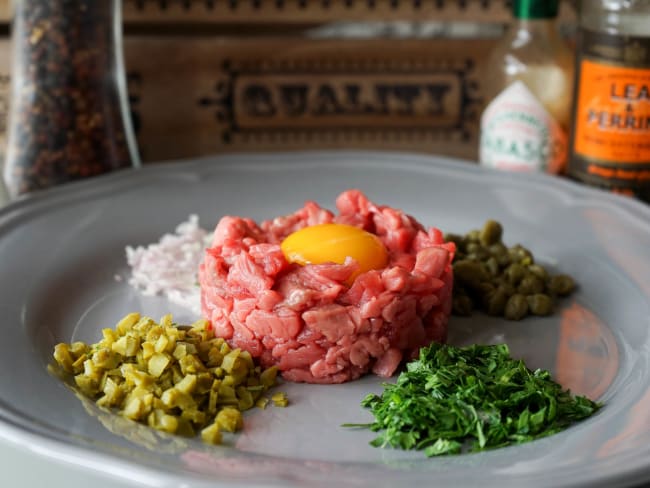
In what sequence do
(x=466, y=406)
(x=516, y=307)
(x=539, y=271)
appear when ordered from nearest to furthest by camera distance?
1. (x=466, y=406)
2. (x=516, y=307)
3. (x=539, y=271)

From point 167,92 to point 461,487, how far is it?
9.32 feet

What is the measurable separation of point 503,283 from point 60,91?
1924 millimetres

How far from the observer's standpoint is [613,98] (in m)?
3.60

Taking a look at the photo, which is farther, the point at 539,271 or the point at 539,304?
the point at 539,271

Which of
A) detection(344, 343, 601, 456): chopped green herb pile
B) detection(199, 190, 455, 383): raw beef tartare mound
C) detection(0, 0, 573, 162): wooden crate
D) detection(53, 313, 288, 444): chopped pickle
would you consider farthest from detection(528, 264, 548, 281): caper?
detection(0, 0, 573, 162): wooden crate

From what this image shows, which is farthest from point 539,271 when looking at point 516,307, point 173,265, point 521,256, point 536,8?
point 173,265

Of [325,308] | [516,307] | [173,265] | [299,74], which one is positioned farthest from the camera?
[299,74]

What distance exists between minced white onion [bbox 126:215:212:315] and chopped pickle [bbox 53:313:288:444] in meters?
0.48

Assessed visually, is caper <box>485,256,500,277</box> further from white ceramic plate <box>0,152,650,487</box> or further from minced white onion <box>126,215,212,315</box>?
minced white onion <box>126,215,212,315</box>

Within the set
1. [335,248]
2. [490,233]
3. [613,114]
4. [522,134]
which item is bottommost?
[490,233]

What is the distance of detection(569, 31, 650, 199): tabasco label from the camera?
138 inches

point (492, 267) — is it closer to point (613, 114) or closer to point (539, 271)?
point (539, 271)

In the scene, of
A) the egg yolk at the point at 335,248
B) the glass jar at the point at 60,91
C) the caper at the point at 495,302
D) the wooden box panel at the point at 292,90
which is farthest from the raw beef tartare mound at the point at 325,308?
the wooden box panel at the point at 292,90

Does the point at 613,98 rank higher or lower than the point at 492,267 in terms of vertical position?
higher
